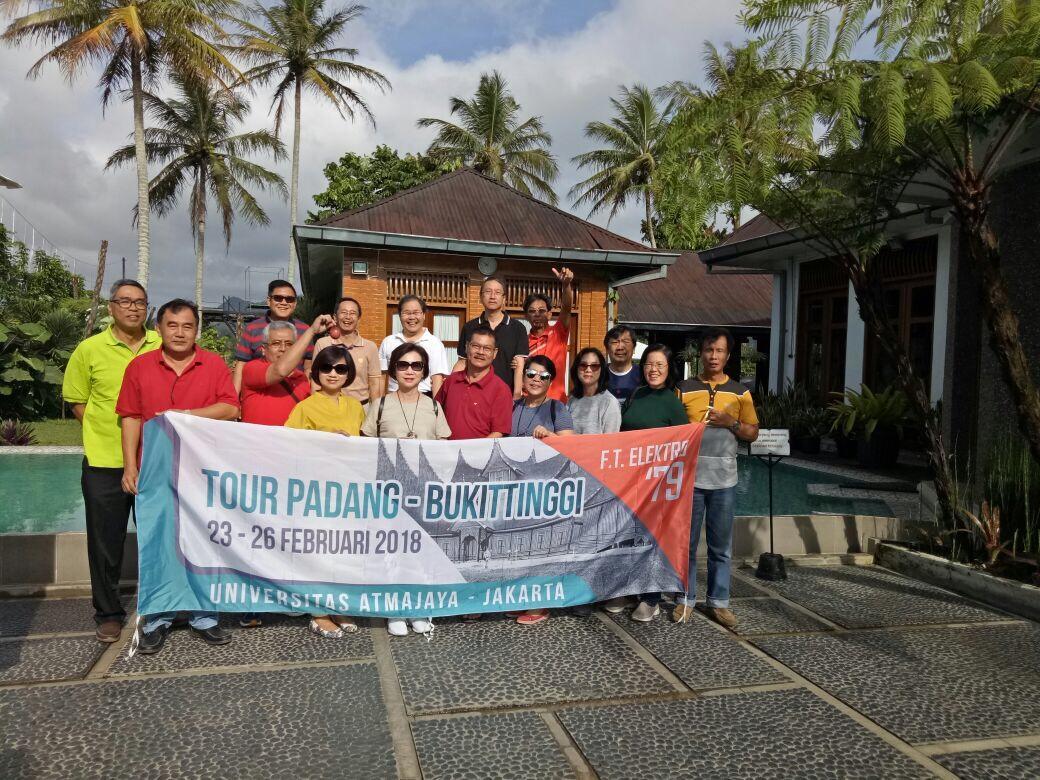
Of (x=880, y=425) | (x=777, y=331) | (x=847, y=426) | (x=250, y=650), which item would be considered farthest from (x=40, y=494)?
(x=777, y=331)

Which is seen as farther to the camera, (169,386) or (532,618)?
(532,618)

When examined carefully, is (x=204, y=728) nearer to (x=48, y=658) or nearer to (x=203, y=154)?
(x=48, y=658)

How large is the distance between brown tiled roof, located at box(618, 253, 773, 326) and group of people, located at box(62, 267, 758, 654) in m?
17.1

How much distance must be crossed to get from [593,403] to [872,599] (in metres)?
2.34

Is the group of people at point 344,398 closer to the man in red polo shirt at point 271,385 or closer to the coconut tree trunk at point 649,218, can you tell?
the man in red polo shirt at point 271,385

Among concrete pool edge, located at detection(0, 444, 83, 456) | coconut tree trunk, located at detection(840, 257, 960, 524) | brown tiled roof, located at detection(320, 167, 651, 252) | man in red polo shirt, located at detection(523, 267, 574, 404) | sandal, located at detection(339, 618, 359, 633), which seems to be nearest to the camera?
sandal, located at detection(339, 618, 359, 633)

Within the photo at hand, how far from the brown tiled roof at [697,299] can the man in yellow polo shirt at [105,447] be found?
18.4 meters

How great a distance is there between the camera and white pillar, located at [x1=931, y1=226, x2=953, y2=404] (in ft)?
36.0

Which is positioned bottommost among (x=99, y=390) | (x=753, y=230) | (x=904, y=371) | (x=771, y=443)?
(x=771, y=443)

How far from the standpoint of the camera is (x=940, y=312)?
11125 millimetres

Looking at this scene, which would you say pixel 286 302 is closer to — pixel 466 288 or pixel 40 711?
pixel 40 711

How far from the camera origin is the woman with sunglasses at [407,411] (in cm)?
417

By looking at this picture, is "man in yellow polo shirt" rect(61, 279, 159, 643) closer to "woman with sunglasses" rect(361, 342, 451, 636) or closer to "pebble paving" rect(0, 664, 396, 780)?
"pebble paving" rect(0, 664, 396, 780)

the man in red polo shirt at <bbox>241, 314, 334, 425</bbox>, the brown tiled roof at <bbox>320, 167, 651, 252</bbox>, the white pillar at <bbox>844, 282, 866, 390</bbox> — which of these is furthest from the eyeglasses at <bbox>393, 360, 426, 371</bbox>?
the white pillar at <bbox>844, 282, 866, 390</bbox>
